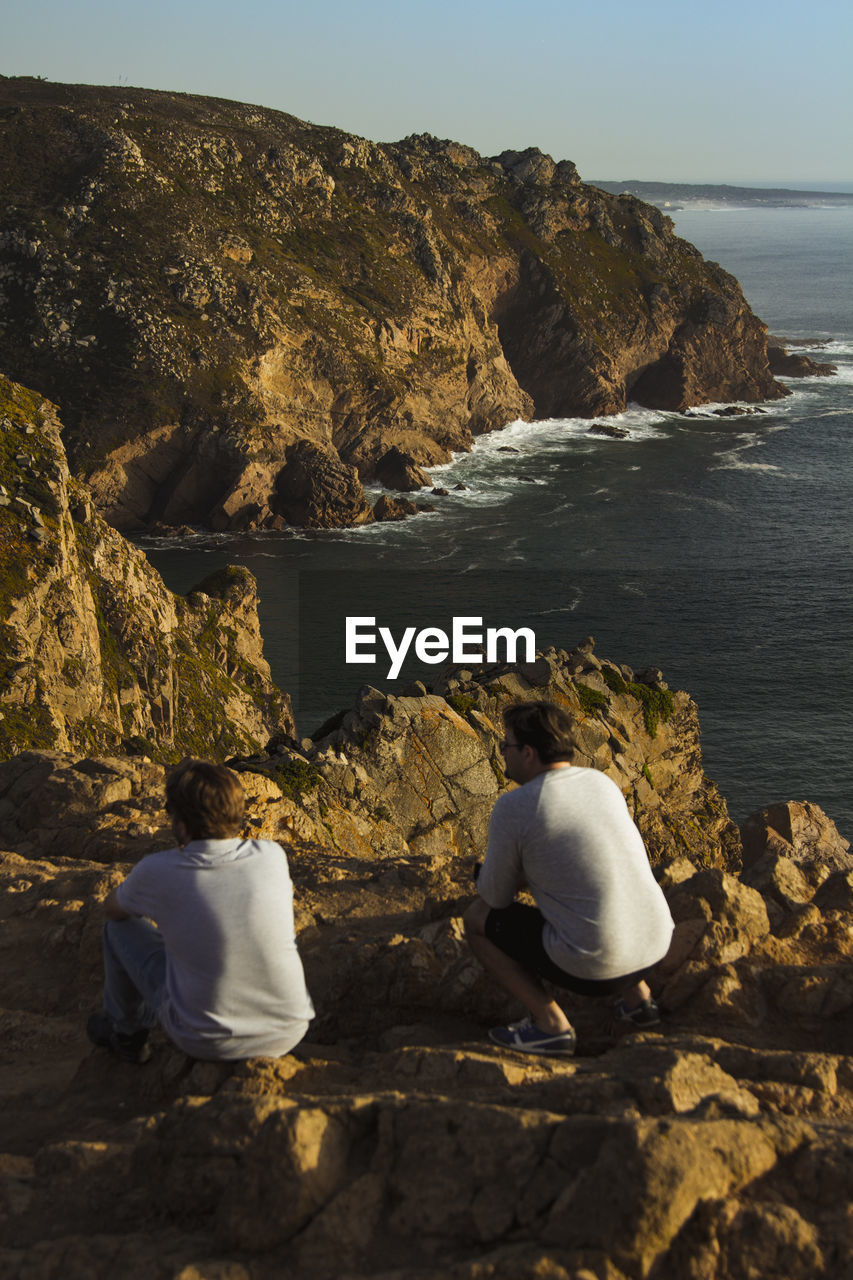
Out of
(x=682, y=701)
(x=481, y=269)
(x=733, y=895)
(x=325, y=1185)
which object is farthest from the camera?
(x=481, y=269)

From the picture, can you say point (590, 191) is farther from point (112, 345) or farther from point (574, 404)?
point (112, 345)

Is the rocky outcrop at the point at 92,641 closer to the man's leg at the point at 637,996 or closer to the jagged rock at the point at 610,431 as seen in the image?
the man's leg at the point at 637,996

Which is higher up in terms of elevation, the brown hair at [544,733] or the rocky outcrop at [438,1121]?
the brown hair at [544,733]

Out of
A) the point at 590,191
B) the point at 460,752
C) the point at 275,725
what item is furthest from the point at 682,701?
the point at 590,191
